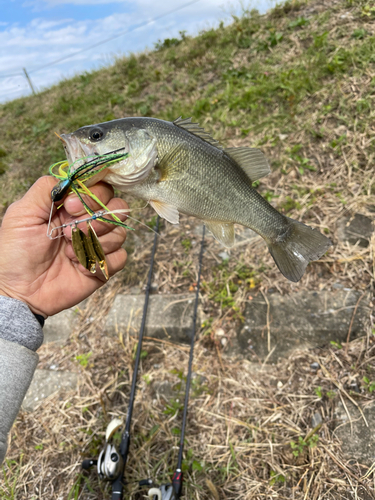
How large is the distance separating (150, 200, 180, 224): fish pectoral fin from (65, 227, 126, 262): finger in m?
0.40

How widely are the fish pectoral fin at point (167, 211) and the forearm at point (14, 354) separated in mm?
1011

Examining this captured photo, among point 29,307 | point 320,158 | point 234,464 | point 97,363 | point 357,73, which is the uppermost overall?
point 357,73

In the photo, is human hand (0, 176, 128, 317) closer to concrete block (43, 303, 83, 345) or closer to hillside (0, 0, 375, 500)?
hillside (0, 0, 375, 500)

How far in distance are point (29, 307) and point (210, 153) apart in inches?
57.8

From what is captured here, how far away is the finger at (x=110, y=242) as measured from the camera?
2043 mm

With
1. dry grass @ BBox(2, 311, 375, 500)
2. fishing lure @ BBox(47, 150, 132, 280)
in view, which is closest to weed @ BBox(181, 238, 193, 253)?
dry grass @ BBox(2, 311, 375, 500)

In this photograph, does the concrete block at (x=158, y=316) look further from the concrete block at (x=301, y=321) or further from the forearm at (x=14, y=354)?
the forearm at (x=14, y=354)

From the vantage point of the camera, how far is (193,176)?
1.78 m

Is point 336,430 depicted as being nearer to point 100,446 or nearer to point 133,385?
point 133,385

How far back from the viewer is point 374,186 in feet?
11.0

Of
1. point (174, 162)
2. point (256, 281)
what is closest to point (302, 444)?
point (256, 281)

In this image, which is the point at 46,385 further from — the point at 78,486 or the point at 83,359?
the point at 78,486

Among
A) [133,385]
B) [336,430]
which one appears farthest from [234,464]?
[133,385]

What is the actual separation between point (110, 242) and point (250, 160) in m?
1.04
